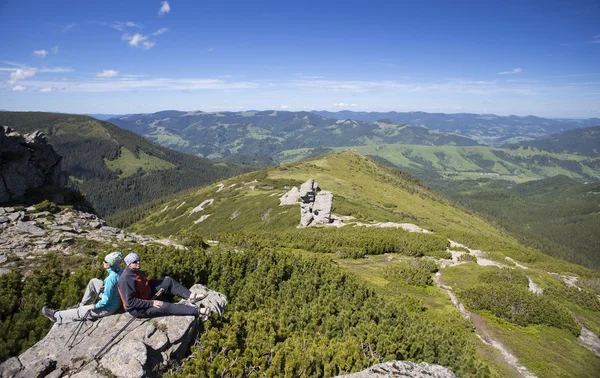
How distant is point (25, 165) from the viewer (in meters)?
35.8

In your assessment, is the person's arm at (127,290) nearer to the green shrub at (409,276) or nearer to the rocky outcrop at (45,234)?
the rocky outcrop at (45,234)

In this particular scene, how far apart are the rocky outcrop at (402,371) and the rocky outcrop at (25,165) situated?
39.7 metres

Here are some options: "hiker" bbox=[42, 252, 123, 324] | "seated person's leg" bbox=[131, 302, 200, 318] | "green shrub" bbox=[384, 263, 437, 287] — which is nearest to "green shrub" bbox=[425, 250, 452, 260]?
"green shrub" bbox=[384, 263, 437, 287]

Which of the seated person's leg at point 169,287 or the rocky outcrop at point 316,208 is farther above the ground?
the seated person's leg at point 169,287

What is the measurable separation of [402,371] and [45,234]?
27.9 metres

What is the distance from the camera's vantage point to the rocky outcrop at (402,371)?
474 inches

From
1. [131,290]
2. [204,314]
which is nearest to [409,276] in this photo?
[204,314]

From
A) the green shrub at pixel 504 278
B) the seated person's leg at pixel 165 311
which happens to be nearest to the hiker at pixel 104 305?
the seated person's leg at pixel 165 311

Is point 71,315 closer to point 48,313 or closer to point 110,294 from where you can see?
point 48,313

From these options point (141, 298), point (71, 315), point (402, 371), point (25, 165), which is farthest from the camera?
point (25, 165)

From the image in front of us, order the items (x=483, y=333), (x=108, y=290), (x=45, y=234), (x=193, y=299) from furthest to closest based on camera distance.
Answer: (x=45, y=234)
(x=483, y=333)
(x=193, y=299)
(x=108, y=290)

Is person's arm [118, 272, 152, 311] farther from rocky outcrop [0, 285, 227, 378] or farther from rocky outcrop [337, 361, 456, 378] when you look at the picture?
rocky outcrop [337, 361, 456, 378]

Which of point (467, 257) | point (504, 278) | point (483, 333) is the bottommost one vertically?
point (467, 257)

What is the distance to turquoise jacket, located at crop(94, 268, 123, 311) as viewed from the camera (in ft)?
42.3
